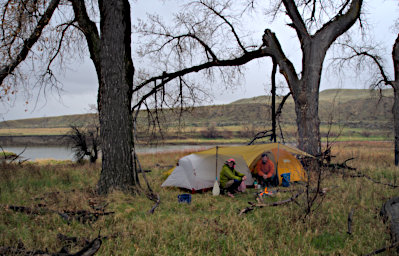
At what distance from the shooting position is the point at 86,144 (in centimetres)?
1866

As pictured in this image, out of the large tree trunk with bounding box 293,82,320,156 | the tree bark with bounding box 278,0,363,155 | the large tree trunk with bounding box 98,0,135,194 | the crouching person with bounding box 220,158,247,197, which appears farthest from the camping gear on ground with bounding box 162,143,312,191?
the large tree trunk with bounding box 98,0,135,194

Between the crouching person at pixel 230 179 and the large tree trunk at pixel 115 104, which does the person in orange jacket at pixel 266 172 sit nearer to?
the crouching person at pixel 230 179

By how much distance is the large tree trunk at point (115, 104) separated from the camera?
312 inches

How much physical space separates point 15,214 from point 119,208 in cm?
194

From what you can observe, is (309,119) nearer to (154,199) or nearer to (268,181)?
(268,181)

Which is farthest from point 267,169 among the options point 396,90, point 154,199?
point 396,90

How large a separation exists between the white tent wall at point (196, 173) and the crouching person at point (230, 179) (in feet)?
2.56

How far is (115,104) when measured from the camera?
26.2 ft

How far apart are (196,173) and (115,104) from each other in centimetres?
336

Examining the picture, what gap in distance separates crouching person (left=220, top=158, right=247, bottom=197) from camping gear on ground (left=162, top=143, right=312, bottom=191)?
0.81 meters

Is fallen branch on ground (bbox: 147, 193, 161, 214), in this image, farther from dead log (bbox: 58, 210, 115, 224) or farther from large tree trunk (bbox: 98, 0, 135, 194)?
dead log (bbox: 58, 210, 115, 224)

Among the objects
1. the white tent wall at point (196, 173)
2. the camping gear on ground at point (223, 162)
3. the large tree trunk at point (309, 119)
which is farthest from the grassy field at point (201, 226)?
the large tree trunk at point (309, 119)

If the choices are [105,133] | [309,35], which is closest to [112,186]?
[105,133]

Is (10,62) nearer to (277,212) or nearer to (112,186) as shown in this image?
(112,186)
